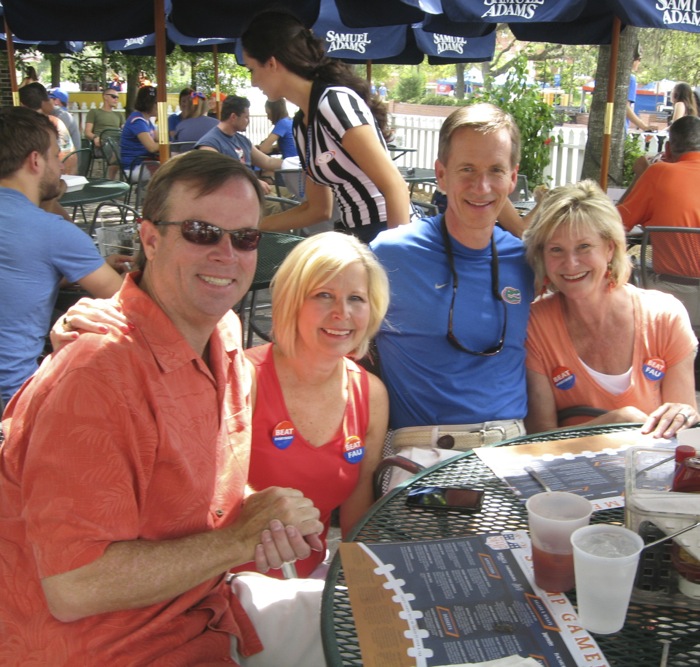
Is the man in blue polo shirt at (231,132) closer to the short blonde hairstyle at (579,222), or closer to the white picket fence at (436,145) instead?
the white picket fence at (436,145)

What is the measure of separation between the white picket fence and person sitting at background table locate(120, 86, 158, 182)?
4055 millimetres

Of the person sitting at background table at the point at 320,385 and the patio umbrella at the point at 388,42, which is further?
the patio umbrella at the point at 388,42

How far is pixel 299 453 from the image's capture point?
204cm

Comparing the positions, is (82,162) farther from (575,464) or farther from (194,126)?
(575,464)

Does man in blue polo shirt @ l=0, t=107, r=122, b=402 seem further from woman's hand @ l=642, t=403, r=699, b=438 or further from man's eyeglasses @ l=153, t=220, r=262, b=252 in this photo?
woman's hand @ l=642, t=403, r=699, b=438

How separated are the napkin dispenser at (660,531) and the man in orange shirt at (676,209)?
292cm

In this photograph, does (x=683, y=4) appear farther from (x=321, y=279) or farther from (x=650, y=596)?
(x=650, y=596)

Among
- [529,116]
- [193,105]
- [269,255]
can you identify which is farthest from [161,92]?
[193,105]

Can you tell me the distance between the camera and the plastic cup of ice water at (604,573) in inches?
45.1

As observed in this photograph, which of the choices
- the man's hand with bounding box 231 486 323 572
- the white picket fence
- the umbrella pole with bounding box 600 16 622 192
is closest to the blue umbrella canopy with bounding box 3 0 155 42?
the umbrella pole with bounding box 600 16 622 192

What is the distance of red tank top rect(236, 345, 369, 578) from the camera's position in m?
2.03

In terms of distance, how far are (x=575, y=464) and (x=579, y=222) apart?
866 millimetres

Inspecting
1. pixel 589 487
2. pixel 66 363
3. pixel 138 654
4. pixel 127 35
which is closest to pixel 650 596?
pixel 589 487

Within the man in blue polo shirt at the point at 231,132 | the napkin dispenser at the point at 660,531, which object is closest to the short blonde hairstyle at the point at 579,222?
the napkin dispenser at the point at 660,531
